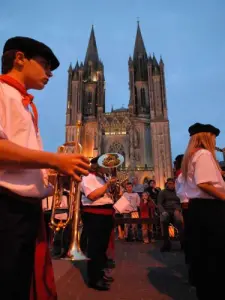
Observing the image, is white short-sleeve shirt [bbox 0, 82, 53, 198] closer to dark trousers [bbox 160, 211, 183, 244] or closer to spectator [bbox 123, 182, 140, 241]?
dark trousers [bbox 160, 211, 183, 244]

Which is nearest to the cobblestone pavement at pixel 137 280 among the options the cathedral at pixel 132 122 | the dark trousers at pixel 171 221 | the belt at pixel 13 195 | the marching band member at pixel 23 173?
the dark trousers at pixel 171 221

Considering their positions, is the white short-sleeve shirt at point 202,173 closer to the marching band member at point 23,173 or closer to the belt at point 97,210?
the belt at point 97,210

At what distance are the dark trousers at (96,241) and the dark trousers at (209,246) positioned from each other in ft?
3.84

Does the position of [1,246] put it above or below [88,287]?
above

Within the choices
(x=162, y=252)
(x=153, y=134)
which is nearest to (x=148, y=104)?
(x=153, y=134)

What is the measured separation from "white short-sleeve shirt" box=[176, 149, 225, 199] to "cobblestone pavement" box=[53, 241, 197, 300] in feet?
4.18

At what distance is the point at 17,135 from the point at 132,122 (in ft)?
104

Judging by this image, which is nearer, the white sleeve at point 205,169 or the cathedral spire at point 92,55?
the white sleeve at point 205,169

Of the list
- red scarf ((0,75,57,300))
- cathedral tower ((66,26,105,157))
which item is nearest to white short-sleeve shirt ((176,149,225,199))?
red scarf ((0,75,57,300))

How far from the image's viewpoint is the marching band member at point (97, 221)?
273 cm

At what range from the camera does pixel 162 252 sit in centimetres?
500

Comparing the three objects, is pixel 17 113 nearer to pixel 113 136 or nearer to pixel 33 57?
pixel 33 57

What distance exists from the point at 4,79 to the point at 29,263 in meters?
0.78

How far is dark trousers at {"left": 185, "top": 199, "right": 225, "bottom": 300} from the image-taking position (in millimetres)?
1840
